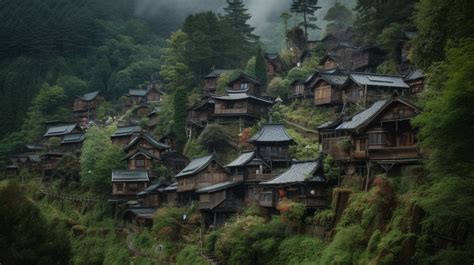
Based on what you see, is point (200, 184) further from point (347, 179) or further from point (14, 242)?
point (14, 242)

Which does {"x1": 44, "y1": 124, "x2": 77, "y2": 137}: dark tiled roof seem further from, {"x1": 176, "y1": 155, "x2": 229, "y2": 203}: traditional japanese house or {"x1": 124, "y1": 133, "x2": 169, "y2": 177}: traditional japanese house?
{"x1": 176, "y1": 155, "x2": 229, "y2": 203}: traditional japanese house

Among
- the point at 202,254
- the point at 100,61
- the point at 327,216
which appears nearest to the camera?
the point at 327,216

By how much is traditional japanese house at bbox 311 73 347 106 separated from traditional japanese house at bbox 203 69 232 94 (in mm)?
23585

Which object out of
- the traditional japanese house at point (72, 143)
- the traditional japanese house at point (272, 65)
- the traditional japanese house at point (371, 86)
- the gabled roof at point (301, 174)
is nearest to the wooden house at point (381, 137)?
the gabled roof at point (301, 174)

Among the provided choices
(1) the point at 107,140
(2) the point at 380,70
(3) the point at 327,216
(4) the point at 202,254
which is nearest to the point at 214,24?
(1) the point at 107,140

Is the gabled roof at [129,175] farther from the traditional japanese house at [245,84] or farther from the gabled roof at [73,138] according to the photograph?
the gabled roof at [73,138]

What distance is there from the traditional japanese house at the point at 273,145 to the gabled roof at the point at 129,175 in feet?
66.2

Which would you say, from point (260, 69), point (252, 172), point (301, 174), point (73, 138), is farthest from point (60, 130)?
point (301, 174)

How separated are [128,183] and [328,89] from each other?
2663cm

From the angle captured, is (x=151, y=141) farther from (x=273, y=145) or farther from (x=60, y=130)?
(x=60, y=130)

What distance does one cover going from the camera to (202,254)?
49.8m

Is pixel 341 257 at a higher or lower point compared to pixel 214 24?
lower

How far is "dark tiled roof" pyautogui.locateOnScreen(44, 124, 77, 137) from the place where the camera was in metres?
97.8

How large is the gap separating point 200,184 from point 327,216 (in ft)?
Result: 72.6
